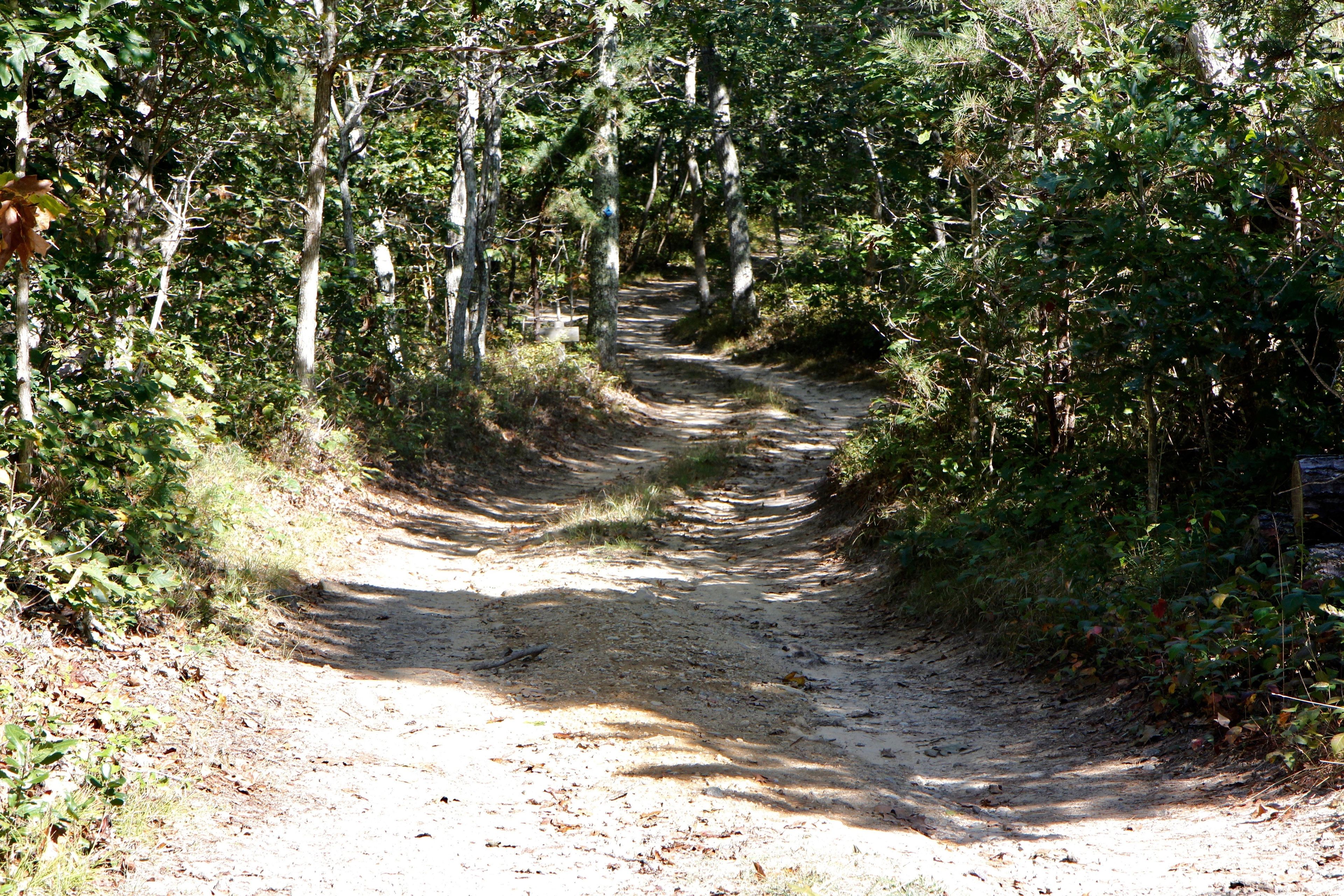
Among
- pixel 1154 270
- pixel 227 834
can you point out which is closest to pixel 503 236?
pixel 1154 270

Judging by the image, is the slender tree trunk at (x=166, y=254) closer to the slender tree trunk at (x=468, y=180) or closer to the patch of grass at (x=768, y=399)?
the slender tree trunk at (x=468, y=180)

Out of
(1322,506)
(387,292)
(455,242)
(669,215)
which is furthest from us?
(669,215)

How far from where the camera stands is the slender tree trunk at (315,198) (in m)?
11.1

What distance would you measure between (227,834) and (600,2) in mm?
11653

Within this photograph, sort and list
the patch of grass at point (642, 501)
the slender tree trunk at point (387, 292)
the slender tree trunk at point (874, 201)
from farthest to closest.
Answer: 1. the slender tree trunk at point (874, 201)
2. the slender tree trunk at point (387, 292)
3. the patch of grass at point (642, 501)

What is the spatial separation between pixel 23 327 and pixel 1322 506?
740 centimetres

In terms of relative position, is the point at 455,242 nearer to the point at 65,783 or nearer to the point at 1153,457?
the point at 1153,457

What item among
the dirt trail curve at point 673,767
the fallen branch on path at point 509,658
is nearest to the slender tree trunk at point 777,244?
the dirt trail curve at point 673,767

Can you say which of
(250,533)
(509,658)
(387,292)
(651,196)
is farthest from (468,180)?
(651,196)

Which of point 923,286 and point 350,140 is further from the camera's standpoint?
point 350,140

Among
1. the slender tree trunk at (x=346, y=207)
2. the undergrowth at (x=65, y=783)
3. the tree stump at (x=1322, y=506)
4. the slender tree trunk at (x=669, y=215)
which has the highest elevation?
the slender tree trunk at (x=669, y=215)

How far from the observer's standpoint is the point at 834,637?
8.39 m

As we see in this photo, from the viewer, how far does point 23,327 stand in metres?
5.52

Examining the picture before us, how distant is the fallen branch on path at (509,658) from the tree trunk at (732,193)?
19.9 meters
